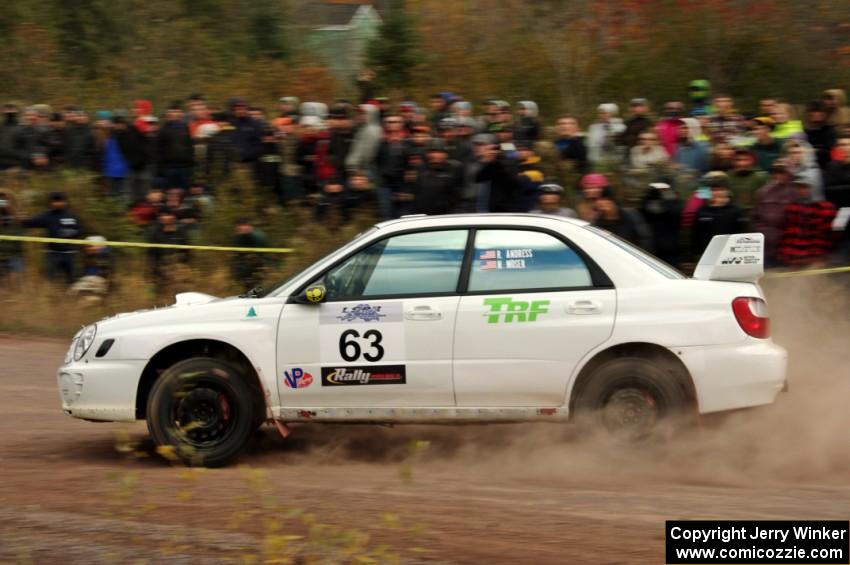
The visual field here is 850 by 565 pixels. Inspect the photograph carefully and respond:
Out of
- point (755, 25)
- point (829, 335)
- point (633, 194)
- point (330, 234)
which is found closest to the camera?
point (829, 335)

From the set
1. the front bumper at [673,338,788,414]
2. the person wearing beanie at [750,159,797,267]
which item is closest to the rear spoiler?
the front bumper at [673,338,788,414]

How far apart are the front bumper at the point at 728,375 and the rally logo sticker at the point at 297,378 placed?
2.41m

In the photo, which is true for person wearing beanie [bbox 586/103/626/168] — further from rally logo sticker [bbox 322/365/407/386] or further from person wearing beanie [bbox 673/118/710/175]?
rally logo sticker [bbox 322/365/407/386]

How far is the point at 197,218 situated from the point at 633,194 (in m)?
5.10

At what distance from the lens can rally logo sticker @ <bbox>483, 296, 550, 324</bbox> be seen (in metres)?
7.61

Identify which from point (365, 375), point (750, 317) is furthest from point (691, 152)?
point (365, 375)

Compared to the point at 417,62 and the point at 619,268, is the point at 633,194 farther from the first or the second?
the point at 417,62

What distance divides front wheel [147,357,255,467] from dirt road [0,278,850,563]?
218mm

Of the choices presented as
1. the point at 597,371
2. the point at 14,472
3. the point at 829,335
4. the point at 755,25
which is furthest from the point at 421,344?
the point at 755,25

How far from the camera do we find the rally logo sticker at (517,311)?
25.0ft

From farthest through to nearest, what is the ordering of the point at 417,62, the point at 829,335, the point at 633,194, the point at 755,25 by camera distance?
1. the point at 417,62
2. the point at 755,25
3. the point at 633,194
4. the point at 829,335

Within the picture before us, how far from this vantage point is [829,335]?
436 inches

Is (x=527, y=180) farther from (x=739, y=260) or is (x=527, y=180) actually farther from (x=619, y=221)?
(x=739, y=260)

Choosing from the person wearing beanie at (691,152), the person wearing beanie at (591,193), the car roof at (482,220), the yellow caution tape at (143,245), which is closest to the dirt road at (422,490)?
the car roof at (482,220)
